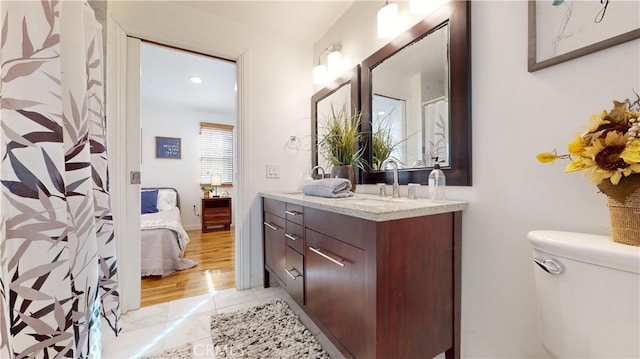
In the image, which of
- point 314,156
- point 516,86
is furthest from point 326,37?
point 516,86

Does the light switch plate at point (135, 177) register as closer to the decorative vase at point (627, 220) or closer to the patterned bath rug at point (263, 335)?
the patterned bath rug at point (263, 335)

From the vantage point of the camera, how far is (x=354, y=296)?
36.9 inches

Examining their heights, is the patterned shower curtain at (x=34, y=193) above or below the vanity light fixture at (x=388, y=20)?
below

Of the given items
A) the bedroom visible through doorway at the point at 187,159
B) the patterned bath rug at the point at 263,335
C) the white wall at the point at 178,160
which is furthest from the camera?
the white wall at the point at 178,160

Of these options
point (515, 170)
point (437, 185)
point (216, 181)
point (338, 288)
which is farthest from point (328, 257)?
point (216, 181)

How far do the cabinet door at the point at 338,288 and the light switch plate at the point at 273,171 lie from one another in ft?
3.21

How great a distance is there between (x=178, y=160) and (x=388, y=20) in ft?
13.9

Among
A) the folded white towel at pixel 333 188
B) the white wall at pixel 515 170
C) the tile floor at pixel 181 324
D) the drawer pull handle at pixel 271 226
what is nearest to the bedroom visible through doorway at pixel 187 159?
the tile floor at pixel 181 324

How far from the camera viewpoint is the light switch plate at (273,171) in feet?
6.96

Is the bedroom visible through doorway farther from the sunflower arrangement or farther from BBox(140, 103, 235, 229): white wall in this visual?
the sunflower arrangement

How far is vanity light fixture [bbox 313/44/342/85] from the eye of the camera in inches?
76.4

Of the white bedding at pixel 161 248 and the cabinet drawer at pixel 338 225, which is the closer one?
the cabinet drawer at pixel 338 225

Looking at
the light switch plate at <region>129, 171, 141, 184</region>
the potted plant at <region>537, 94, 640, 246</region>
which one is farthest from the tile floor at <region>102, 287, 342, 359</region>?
the potted plant at <region>537, 94, 640, 246</region>

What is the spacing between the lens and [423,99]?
4.24 feet
